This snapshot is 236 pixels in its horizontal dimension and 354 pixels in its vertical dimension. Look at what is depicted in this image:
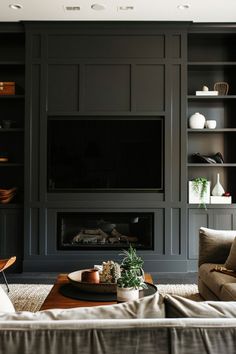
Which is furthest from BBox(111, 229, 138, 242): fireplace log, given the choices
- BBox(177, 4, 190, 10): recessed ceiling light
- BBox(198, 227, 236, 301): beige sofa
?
BBox(177, 4, 190, 10): recessed ceiling light

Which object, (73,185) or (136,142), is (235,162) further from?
(73,185)

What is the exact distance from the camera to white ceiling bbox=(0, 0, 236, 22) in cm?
441

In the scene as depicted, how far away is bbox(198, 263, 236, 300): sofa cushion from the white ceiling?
2853 mm

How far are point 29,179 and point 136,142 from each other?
141cm

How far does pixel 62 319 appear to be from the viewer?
44.8 inches

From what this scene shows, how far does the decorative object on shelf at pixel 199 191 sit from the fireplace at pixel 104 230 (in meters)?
0.58

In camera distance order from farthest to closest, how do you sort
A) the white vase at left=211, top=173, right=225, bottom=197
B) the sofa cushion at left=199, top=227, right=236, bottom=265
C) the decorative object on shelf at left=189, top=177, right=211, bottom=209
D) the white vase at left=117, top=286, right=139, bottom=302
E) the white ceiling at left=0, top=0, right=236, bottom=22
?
the white vase at left=211, top=173, right=225, bottom=197, the decorative object on shelf at left=189, top=177, right=211, bottom=209, the white ceiling at left=0, top=0, right=236, bottom=22, the sofa cushion at left=199, top=227, right=236, bottom=265, the white vase at left=117, top=286, right=139, bottom=302

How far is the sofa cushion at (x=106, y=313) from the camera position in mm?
1146

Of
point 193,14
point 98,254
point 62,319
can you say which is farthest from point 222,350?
point 193,14

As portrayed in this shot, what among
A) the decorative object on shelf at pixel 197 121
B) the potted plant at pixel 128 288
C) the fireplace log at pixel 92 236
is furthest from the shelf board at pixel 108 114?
the potted plant at pixel 128 288

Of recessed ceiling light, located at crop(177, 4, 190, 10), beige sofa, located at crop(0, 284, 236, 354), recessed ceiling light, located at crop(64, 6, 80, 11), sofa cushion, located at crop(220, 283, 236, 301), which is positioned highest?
recessed ceiling light, located at crop(64, 6, 80, 11)

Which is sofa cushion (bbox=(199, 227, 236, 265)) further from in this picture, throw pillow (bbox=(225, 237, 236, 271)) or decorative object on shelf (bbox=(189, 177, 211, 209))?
Result: decorative object on shelf (bbox=(189, 177, 211, 209))

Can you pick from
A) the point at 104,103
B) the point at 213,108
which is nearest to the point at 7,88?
the point at 104,103

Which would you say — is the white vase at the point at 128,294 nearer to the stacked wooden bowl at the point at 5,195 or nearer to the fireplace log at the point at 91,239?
the fireplace log at the point at 91,239
